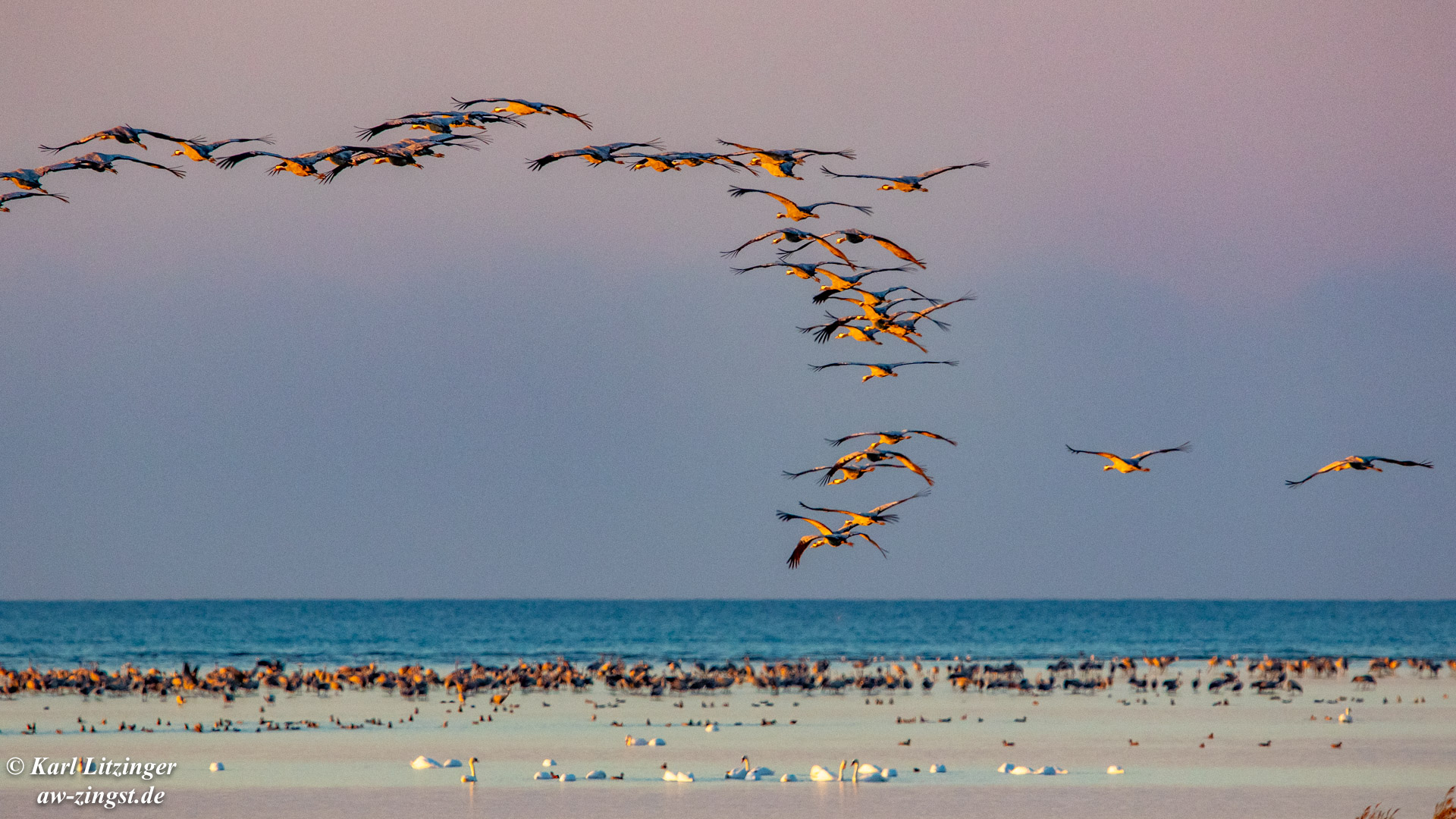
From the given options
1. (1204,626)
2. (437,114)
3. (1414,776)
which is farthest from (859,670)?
(1204,626)

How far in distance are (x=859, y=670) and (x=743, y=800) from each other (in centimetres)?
2347

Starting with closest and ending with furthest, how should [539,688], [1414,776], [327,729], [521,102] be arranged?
[521,102] → [1414,776] → [327,729] → [539,688]

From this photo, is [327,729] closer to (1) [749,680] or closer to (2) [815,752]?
(2) [815,752]

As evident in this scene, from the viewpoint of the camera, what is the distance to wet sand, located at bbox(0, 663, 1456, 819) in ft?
73.2

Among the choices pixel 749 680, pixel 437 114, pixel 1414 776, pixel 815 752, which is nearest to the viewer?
pixel 437 114

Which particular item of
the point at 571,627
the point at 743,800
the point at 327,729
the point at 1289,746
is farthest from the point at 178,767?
the point at 571,627

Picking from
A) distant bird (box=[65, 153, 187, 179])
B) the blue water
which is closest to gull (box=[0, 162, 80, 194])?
distant bird (box=[65, 153, 187, 179])

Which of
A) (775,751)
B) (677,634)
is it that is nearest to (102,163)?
(775,751)

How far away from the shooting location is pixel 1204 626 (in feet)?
410

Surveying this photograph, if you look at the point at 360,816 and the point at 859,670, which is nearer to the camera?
the point at 360,816

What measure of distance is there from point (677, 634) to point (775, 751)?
7959 cm

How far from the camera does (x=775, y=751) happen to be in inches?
1086

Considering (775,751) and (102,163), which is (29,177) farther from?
(775,751)

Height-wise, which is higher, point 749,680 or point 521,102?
point 521,102
